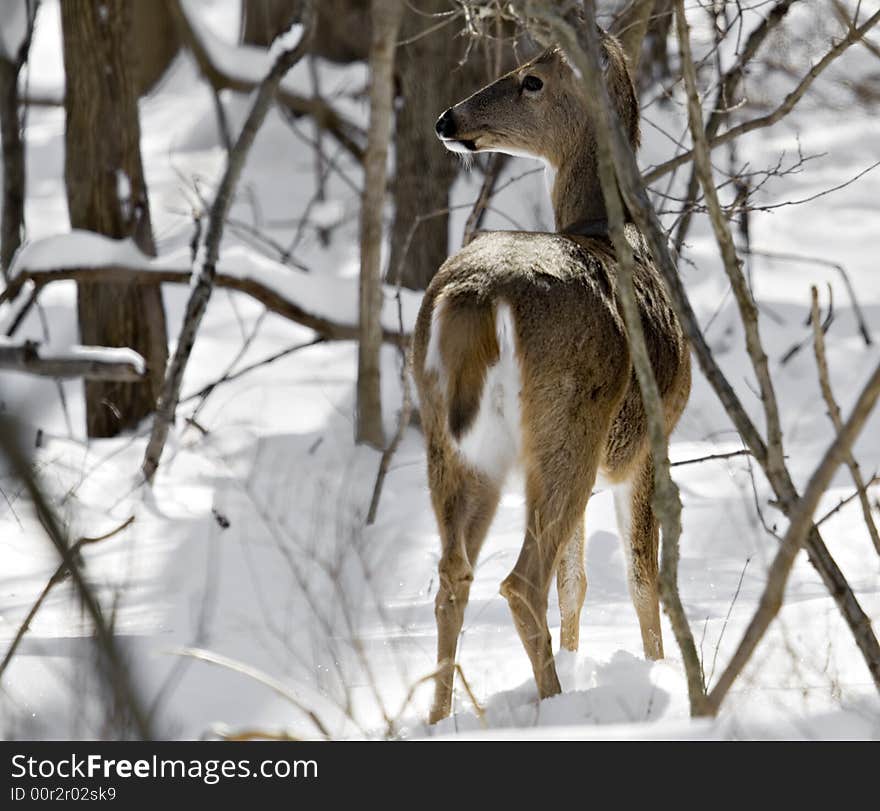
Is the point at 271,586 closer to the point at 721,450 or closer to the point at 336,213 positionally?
the point at 721,450

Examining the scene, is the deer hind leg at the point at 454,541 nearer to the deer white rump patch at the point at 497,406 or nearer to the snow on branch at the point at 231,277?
the deer white rump patch at the point at 497,406

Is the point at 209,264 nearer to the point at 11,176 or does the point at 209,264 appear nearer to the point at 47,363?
the point at 11,176

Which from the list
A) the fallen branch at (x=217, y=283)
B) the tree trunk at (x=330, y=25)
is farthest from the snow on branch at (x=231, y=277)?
the tree trunk at (x=330, y=25)

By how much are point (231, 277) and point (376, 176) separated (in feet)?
3.10

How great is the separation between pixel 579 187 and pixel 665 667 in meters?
1.93

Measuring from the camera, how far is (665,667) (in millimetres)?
3912

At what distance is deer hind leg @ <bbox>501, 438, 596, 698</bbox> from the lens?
12.5 ft

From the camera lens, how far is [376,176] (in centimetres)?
737

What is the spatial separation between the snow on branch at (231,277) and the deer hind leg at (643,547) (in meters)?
3.07

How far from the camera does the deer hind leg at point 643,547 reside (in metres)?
4.48
